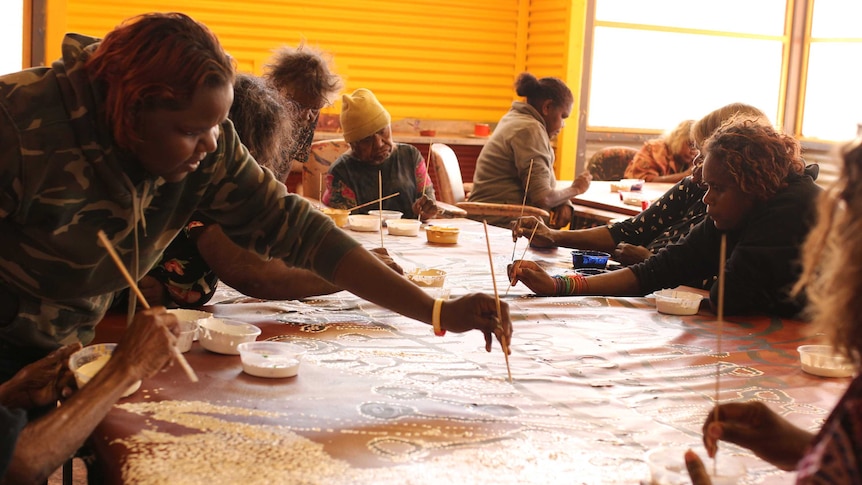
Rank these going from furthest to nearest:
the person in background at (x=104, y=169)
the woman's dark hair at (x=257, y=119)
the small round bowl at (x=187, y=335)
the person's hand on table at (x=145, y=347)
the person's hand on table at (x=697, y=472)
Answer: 1. the woman's dark hair at (x=257, y=119)
2. the small round bowl at (x=187, y=335)
3. the person in background at (x=104, y=169)
4. the person's hand on table at (x=145, y=347)
5. the person's hand on table at (x=697, y=472)

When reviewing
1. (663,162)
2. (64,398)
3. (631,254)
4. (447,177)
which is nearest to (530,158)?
(447,177)

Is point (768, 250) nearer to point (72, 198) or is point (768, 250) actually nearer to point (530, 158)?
point (72, 198)

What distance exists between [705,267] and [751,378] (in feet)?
2.86

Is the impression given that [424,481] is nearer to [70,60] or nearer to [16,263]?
[16,263]

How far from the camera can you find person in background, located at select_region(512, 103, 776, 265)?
364 cm

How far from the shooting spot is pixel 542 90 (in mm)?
5898

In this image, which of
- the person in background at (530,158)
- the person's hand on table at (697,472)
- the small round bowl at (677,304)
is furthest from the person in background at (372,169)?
the person's hand on table at (697,472)

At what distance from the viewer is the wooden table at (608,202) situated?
214 inches

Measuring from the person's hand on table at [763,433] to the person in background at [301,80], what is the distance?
9.51 feet

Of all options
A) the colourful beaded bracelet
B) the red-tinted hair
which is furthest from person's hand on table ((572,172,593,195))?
the red-tinted hair

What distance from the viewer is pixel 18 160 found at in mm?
1711

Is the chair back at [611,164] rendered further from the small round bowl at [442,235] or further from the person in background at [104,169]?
the person in background at [104,169]

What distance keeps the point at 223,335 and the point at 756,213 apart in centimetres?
181

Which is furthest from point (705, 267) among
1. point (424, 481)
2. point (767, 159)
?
point (424, 481)
